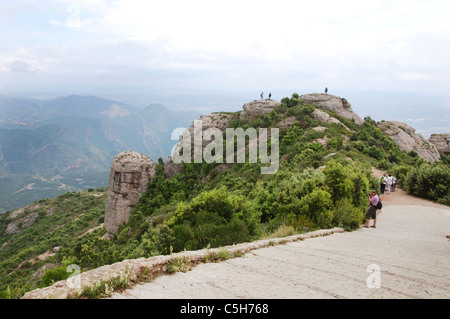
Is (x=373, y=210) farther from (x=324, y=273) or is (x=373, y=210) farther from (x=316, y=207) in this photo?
(x=324, y=273)

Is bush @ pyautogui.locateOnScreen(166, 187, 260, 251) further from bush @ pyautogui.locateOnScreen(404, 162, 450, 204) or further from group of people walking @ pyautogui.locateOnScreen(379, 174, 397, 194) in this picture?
bush @ pyautogui.locateOnScreen(404, 162, 450, 204)

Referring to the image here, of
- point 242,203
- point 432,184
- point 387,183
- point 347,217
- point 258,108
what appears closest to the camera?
point 347,217

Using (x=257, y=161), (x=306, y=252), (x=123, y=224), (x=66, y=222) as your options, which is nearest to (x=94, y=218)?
(x=66, y=222)

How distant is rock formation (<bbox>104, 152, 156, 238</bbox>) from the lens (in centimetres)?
3794

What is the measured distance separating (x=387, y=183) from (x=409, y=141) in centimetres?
2875

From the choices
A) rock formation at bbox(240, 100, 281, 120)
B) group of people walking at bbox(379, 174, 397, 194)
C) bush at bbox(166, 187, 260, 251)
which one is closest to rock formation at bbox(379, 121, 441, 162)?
rock formation at bbox(240, 100, 281, 120)

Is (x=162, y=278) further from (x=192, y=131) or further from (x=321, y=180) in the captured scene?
(x=192, y=131)

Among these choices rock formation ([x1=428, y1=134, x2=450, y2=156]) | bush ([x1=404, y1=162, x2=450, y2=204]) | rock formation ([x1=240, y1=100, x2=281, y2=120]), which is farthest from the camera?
rock formation ([x1=428, y1=134, x2=450, y2=156])

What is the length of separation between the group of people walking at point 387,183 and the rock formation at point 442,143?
3994 cm

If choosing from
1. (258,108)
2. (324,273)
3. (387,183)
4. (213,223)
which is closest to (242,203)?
(213,223)

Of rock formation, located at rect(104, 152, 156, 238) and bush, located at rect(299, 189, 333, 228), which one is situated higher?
bush, located at rect(299, 189, 333, 228)

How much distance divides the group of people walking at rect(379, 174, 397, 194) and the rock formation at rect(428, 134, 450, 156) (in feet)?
131

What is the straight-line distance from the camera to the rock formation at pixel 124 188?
37.9 meters

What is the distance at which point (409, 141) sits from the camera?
4403 centimetres
